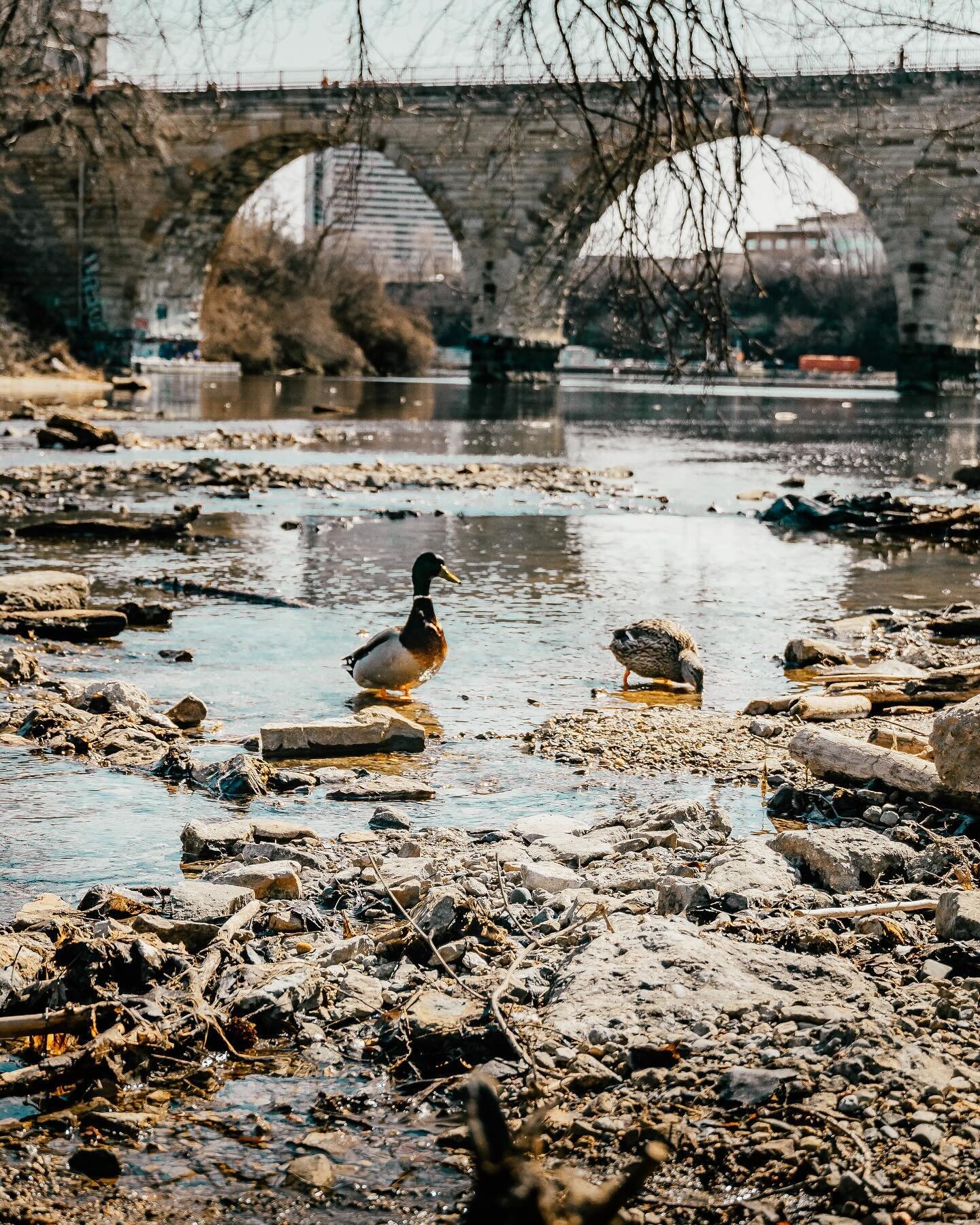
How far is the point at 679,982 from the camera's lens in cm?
304

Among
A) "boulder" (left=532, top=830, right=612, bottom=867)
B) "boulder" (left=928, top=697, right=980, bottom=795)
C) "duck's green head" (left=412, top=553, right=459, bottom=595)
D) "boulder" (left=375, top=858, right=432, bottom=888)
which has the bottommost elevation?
"boulder" (left=375, top=858, right=432, bottom=888)

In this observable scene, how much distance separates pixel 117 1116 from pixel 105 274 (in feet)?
149

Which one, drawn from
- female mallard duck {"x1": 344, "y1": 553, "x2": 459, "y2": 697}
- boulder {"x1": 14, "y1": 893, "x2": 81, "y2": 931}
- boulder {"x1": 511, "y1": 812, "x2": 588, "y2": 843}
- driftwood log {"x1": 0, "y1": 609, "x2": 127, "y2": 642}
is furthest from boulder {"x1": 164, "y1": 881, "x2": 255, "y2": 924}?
driftwood log {"x1": 0, "y1": 609, "x2": 127, "y2": 642}

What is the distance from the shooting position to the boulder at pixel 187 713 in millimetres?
5441

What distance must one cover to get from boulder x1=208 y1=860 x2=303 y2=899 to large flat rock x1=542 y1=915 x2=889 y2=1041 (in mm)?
787

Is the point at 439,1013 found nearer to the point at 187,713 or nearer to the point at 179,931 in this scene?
the point at 179,931

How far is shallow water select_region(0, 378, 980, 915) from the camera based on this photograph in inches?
179

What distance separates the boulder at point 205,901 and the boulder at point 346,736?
148cm

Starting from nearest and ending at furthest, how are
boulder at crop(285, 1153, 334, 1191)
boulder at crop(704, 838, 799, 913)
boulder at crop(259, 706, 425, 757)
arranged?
1. boulder at crop(285, 1153, 334, 1191)
2. boulder at crop(704, 838, 799, 913)
3. boulder at crop(259, 706, 425, 757)

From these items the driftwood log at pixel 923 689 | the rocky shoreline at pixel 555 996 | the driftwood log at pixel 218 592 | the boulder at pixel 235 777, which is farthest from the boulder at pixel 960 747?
the driftwood log at pixel 218 592

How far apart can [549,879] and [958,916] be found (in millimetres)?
946

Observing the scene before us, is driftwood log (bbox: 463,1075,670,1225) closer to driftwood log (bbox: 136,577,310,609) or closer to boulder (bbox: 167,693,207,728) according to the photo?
boulder (bbox: 167,693,207,728)

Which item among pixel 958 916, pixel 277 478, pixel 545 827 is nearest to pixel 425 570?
pixel 545 827

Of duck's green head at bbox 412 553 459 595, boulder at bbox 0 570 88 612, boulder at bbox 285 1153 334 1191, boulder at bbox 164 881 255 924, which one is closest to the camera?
boulder at bbox 285 1153 334 1191
